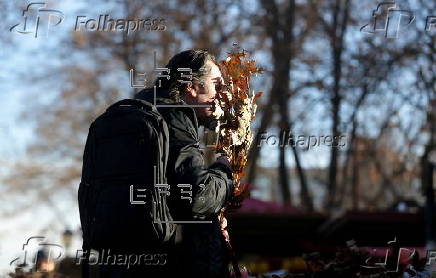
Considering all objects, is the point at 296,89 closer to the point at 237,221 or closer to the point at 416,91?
the point at 416,91

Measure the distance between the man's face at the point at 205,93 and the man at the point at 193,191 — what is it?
53 mm

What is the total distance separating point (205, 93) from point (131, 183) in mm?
747

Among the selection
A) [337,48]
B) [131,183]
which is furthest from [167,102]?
[337,48]

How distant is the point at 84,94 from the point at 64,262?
1341cm

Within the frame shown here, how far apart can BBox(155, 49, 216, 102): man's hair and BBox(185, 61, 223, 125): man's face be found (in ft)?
0.08

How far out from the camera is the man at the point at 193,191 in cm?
406

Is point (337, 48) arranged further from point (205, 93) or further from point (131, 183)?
point (131, 183)

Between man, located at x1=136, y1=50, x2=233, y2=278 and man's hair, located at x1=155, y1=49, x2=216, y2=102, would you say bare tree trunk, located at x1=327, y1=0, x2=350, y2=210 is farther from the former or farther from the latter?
man, located at x1=136, y1=50, x2=233, y2=278

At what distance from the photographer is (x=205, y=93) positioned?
4566 millimetres

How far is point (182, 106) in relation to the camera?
4.35m

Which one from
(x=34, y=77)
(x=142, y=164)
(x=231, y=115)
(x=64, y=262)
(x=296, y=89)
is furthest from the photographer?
(x=34, y=77)

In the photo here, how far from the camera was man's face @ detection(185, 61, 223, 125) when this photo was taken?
14.9 ft

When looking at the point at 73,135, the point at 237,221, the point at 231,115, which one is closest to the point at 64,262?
the point at 237,221

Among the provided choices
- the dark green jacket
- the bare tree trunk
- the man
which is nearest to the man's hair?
the man
